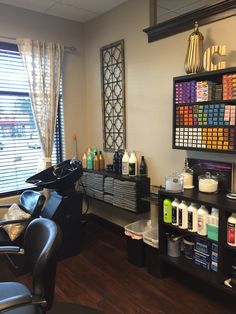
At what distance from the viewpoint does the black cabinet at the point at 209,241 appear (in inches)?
71.3

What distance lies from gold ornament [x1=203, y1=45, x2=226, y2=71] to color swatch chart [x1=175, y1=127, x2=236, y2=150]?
452 millimetres

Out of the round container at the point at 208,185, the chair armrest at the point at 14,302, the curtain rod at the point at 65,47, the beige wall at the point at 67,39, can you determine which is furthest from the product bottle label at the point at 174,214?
the curtain rod at the point at 65,47

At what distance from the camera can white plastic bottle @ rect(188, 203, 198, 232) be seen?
6.59 feet

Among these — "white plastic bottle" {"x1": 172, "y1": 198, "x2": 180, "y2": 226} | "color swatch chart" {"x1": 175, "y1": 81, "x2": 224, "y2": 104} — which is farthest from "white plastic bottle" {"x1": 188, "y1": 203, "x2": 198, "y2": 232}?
"color swatch chart" {"x1": 175, "y1": 81, "x2": 224, "y2": 104}

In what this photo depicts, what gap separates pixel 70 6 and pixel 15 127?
1.45 m

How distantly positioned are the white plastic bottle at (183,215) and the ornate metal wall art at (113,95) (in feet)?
3.87

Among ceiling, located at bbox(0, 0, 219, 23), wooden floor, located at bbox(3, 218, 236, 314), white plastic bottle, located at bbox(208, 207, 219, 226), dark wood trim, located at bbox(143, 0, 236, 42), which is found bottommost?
wooden floor, located at bbox(3, 218, 236, 314)

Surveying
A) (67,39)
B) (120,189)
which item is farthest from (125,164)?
(67,39)

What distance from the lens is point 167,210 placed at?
86.4 inches

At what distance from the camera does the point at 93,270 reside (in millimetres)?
2527

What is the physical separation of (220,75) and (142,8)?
1.22 metres

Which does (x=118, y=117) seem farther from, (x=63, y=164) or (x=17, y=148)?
(x=17, y=148)

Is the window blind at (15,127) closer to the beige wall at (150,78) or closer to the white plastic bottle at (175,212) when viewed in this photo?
the beige wall at (150,78)

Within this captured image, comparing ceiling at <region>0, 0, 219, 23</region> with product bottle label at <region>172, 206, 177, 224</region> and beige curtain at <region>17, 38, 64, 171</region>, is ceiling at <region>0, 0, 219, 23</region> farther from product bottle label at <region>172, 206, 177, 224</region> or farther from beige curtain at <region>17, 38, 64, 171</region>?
product bottle label at <region>172, 206, 177, 224</region>
